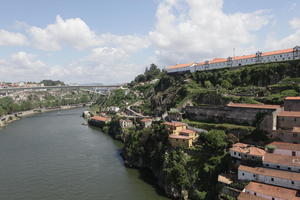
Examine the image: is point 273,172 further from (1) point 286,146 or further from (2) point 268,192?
(1) point 286,146

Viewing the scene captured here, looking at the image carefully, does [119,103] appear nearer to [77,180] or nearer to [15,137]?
[15,137]

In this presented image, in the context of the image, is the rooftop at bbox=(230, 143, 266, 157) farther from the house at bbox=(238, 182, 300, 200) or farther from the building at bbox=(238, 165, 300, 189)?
the house at bbox=(238, 182, 300, 200)

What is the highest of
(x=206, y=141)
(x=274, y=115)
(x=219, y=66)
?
(x=219, y=66)

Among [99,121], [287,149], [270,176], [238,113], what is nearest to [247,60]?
[238,113]

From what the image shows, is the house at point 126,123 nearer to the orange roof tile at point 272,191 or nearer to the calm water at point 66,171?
the calm water at point 66,171

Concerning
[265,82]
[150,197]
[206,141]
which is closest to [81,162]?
[150,197]

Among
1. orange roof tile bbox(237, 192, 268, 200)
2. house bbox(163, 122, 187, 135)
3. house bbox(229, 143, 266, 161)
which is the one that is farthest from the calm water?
house bbox(229, 143, 266, 161)

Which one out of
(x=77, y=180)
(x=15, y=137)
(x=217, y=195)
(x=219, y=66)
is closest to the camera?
(x=217, y=195)
